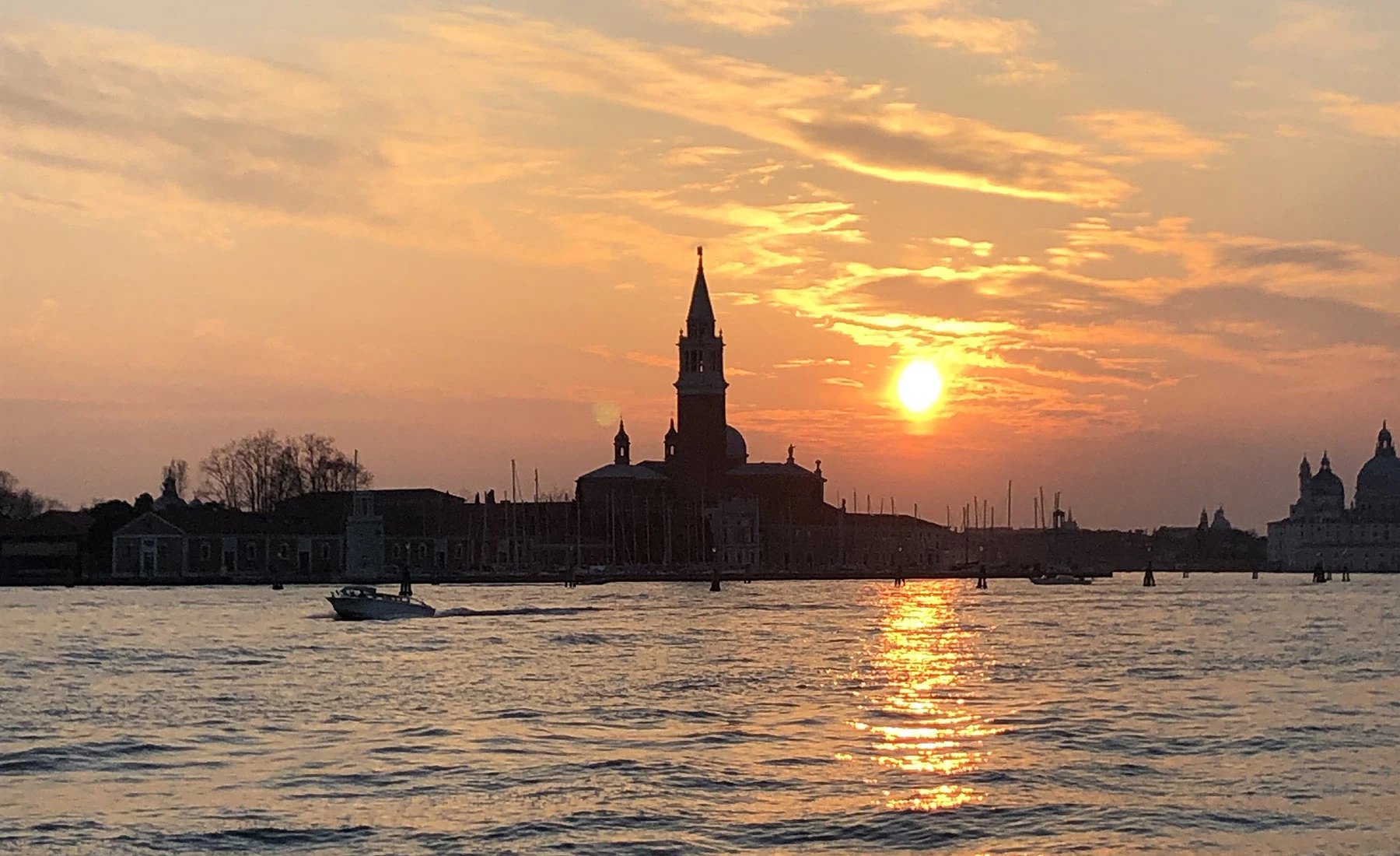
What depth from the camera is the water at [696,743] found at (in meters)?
19.9

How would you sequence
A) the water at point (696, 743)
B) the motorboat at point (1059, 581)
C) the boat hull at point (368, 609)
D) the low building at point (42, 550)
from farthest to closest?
1. the motorboat at point (1059, 581)
2. the low building at point (42, 550)
3. the boat hull at point (368, 609)
4. the water at point (696, 743)

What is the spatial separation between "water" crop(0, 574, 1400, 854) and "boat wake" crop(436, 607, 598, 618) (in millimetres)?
12632

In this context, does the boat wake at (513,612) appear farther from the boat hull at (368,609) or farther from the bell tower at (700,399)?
the bell tower at (700,399)

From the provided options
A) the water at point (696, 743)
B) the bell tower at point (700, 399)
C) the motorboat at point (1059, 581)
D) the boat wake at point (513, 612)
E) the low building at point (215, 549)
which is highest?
the bell tower at point (700, 399)

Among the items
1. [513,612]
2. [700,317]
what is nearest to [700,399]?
[700,317]

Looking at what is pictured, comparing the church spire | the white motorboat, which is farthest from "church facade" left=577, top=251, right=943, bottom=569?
the white motorboat

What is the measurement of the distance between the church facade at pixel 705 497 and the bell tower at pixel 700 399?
0.05 meters

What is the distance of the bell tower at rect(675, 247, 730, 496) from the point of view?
131 metres

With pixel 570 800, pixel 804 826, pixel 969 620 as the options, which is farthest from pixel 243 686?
pixel 969 620

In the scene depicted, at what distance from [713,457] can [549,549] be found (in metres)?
16.5

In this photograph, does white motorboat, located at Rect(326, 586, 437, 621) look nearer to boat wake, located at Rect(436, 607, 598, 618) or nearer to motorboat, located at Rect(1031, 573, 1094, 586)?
boat wake, located at Rect(436, 607, 598, 618)

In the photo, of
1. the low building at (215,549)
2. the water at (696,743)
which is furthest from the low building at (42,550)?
the water at (696,743)

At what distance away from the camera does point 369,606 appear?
205 feet

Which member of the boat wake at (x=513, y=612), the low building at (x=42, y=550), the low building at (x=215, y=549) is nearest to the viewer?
the boat wake at (x=513, y=612)
